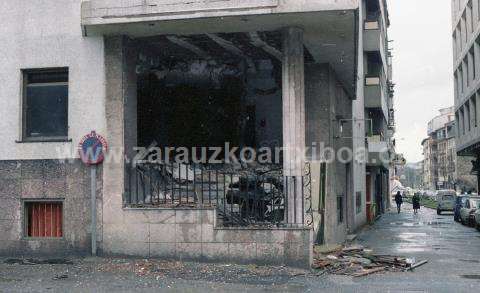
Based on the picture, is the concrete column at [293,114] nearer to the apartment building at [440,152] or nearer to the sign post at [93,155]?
the sign post at [93,155]

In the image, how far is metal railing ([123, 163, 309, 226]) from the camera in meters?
13.1

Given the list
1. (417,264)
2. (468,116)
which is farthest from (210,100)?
(468,116)

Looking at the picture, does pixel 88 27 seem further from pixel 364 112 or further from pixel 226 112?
pixel 364 112

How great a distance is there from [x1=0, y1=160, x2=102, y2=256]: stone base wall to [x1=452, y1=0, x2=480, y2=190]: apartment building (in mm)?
29433

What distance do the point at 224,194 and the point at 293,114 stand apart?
2321mm

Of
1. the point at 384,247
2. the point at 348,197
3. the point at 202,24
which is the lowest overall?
the point at 384,247

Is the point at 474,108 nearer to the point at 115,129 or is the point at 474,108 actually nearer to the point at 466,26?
the point at 466,26

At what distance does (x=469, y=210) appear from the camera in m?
30.8

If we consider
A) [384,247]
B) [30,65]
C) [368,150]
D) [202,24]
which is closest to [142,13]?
[202,24]

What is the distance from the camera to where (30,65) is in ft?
45.7

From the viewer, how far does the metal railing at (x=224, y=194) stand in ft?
43.0

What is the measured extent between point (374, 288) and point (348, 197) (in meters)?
12.1

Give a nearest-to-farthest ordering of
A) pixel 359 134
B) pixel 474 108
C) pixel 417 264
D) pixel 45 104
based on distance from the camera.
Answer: pixel 417 264
pixel 45 104
pixel 359 134
pixel 474 108

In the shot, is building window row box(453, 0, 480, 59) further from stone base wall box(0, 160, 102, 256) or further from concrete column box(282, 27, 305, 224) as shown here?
stone base wall box(0, 160, 102, 256)
